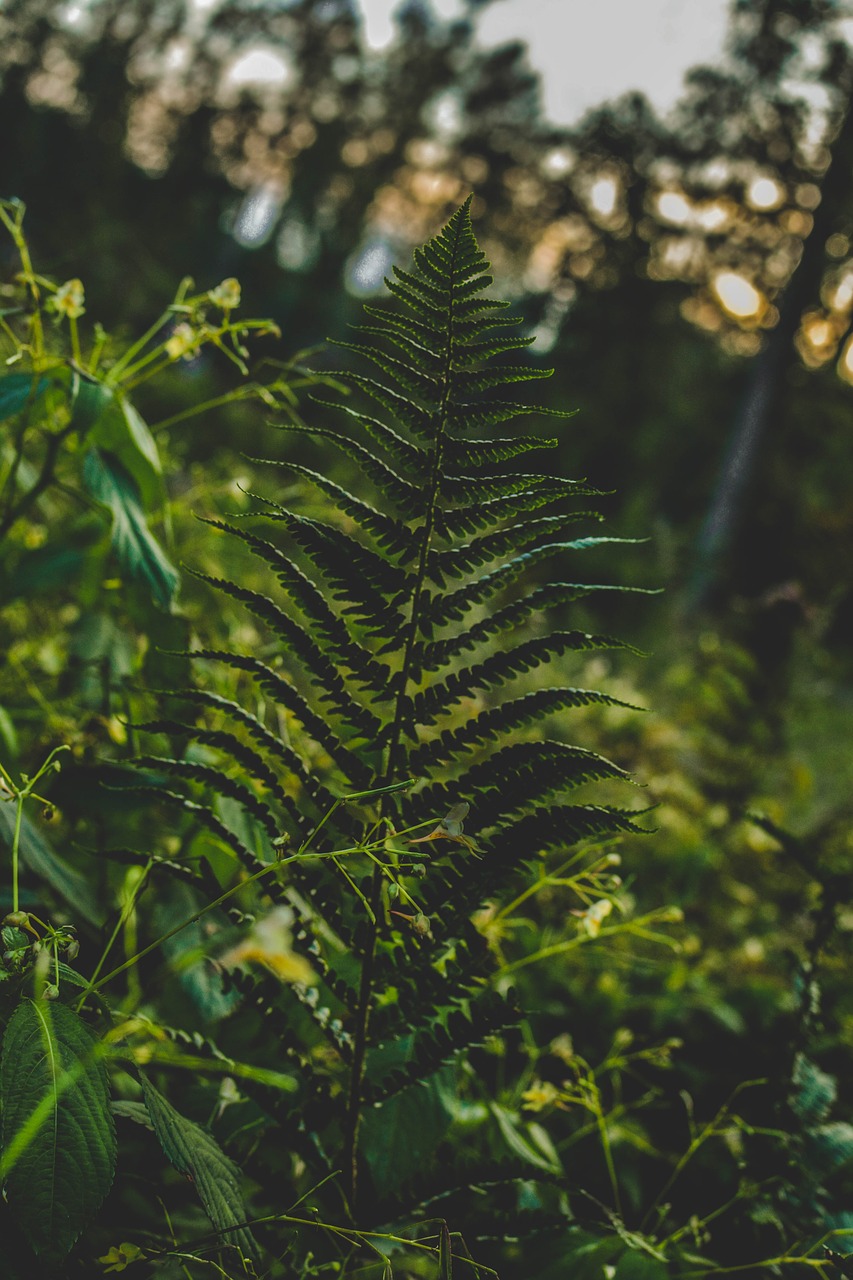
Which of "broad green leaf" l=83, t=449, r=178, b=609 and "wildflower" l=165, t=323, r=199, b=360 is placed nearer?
"broad green leaf" l=83, t=449, r=178, b=609

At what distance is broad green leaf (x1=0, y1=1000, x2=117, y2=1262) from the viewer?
59 cm

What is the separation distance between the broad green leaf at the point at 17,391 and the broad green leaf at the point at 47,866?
48 centimetres

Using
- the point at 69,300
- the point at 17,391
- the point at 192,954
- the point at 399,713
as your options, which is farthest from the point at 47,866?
the point at 69,300

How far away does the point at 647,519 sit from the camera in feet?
44.0

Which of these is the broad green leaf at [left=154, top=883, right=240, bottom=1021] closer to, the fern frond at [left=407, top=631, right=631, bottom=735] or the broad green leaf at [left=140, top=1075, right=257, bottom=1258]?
the broad green leaf at [left=140, top=1075, right=257, bottom=1258]

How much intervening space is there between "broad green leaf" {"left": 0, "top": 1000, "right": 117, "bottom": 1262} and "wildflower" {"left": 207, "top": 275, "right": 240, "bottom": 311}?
2.93 feet

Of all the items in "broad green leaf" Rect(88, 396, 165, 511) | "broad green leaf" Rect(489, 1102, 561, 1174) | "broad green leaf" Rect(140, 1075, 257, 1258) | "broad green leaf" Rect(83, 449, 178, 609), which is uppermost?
"broad green leaf" Rect(88, 396, 165, 511)

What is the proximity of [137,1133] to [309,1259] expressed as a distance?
7.5 inches

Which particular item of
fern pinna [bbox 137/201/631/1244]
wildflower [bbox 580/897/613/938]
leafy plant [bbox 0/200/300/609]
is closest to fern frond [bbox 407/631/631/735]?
fern pinna [bbox 137/201/631/1244]

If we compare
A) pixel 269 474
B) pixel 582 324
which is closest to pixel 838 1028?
pixel 269 474

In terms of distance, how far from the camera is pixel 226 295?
3.92 feet

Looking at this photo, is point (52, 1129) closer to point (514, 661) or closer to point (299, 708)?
point (299, 708)

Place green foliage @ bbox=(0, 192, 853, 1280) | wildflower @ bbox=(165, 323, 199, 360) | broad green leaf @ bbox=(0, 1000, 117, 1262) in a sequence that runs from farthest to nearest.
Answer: wildflower @ bbox=(165, 323, 199, 360) → green foliage @ bbox=(0, 192, 853, 1280) → broad green leaf @ bbox=(0, 1000, 117, 1262)

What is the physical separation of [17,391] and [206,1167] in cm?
89
